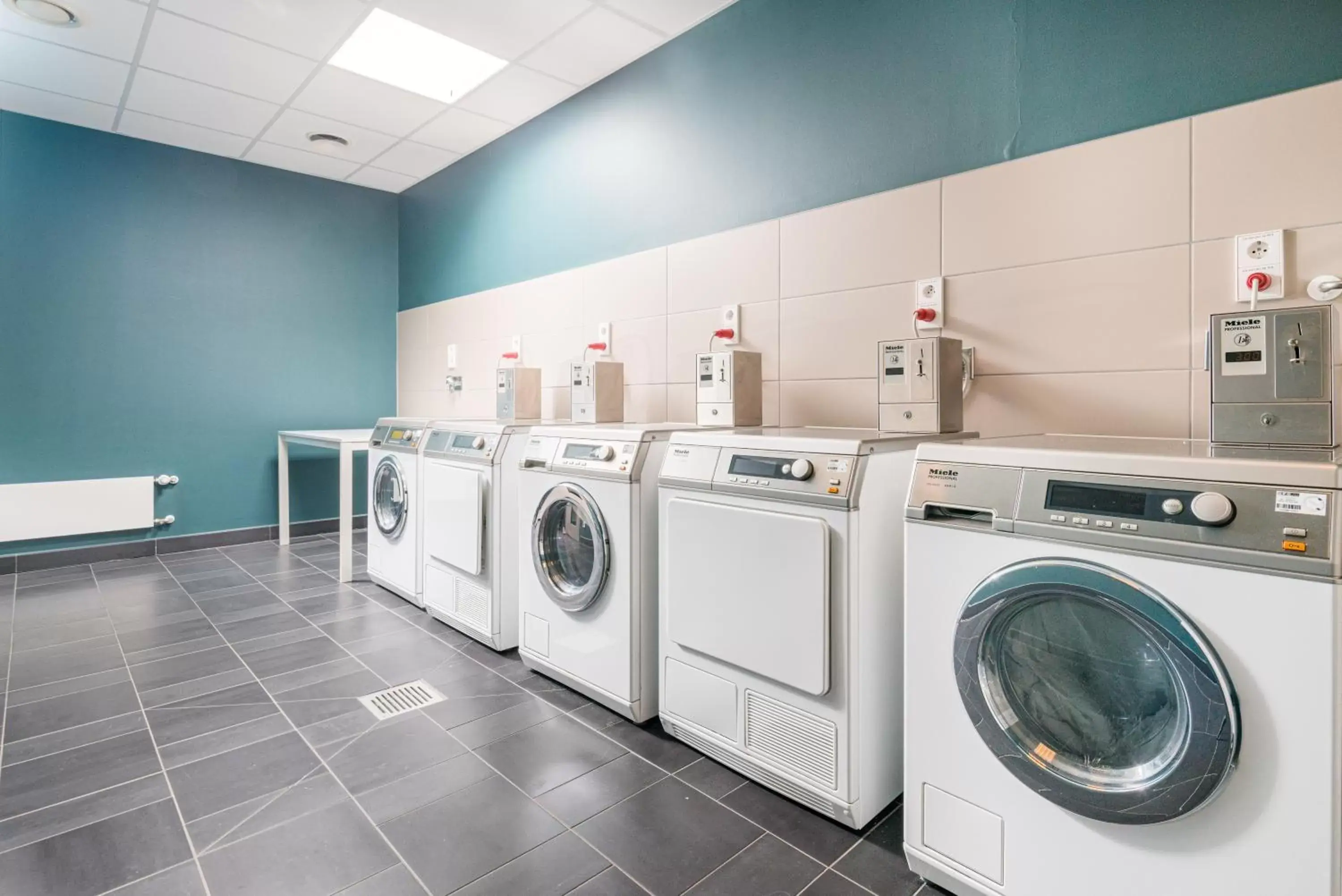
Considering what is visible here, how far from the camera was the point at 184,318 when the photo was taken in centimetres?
453

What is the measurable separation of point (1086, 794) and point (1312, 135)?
152cm

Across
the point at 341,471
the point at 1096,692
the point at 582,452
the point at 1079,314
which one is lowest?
the point at 1096,692

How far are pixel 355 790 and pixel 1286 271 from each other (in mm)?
2583

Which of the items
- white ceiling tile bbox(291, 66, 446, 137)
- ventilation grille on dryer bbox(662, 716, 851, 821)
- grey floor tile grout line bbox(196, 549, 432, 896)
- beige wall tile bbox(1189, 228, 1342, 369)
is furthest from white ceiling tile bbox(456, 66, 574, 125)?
ventilation grille on dryer bbox(662, 716, 851, 821)

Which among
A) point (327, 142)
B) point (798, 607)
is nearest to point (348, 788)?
point (798, 607)

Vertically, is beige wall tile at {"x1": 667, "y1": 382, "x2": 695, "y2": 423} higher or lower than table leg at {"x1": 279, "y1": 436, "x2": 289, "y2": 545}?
higher

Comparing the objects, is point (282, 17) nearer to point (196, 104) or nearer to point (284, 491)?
point (196, 104)

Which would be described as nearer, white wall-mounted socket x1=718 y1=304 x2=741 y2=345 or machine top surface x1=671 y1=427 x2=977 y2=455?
machine top surface x1=671 y1=427 x2=977 y2=455

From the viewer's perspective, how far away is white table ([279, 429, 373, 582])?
12.3ft

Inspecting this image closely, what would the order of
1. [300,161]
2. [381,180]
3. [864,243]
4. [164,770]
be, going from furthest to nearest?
[381,180]
[300,161]
[864,243]
[164,770]

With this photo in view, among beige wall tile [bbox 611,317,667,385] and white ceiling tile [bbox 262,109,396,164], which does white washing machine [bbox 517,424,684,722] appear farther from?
white ceiling tile [bbox 262,109,396,164]

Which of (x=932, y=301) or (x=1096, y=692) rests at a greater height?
(x=932, y=301)

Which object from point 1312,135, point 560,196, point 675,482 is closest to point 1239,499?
point 1312,135

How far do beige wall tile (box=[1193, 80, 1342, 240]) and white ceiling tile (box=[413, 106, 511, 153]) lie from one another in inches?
135
